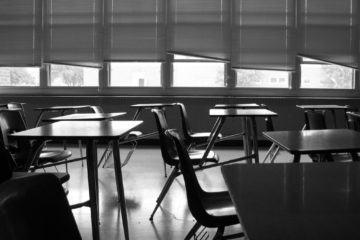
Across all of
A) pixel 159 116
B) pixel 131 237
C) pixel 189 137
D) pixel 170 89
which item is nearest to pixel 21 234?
pixel 131 237

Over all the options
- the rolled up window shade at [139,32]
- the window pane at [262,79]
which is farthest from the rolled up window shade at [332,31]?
the rolled up window shade at [139,32]

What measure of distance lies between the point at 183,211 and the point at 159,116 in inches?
29.8

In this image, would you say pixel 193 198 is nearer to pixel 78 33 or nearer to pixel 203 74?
pixel 203 74

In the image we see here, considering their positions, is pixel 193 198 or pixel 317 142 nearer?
pixel 193 198

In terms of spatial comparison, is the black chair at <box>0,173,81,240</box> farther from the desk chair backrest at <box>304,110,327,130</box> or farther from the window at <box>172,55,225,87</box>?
the window at <box>172,55,225,87</box>

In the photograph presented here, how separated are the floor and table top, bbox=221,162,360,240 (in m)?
1.42

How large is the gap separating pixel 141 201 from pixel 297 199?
254 cm

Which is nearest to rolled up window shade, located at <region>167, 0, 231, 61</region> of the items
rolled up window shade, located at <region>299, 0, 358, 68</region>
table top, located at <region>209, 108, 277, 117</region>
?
rolled up window shade, located at <region>299, 0, 358, 68</region>

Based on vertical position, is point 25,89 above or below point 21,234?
above

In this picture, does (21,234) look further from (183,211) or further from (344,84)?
(344,84)

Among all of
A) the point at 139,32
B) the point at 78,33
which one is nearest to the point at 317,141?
the point at 139,32

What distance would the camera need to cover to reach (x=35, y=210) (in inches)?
26.1

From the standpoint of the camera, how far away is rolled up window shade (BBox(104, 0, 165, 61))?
6.64m

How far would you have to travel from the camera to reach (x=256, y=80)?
263 inches
